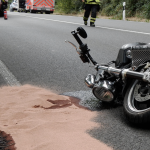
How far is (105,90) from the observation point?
10.6 ft

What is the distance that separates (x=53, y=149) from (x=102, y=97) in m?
1.13

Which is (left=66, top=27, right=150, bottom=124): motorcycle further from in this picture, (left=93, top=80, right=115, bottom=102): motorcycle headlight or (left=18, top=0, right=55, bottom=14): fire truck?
(left=18, top=0, right=55, bottom=14): fire truck

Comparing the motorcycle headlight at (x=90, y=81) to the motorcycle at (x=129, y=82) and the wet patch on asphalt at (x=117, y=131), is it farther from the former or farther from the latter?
the wet patch on asphalt at (x=117, y=131)

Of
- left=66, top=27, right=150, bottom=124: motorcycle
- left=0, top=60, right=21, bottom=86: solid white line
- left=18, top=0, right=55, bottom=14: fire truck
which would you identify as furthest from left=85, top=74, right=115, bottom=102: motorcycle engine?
left=18, top=0, right=55, bottom=14: fire truck

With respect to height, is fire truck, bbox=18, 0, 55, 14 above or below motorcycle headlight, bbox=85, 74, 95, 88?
above

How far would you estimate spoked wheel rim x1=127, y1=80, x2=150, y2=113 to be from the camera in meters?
2.84

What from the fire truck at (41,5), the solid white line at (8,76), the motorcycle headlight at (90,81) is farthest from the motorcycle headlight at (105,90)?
the fire truck at (41,5)

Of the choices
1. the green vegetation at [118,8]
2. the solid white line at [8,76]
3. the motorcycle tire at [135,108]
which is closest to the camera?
the motorcycle tire at [135,108]

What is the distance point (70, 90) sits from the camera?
4.28m

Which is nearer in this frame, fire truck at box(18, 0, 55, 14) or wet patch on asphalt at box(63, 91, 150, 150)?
wet patch on asphalt at box(63, 91, 150, 150)

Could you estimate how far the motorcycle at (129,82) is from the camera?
2787 mm

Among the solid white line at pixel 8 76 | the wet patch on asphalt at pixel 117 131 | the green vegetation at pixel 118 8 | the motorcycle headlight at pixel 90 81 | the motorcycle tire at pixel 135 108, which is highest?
the green vegetation at pixel 118 8

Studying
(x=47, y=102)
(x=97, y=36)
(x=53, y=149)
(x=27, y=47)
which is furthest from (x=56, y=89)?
(x=97, y=36)

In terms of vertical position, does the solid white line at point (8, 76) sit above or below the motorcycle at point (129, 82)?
below
